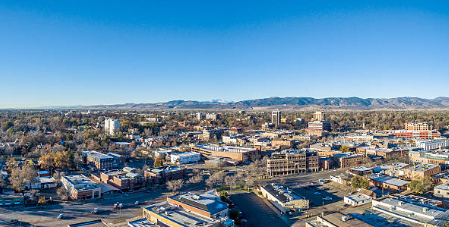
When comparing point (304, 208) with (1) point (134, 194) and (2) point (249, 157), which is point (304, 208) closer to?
(1) point (134, 194)

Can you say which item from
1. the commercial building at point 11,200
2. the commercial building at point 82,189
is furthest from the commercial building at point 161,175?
the commercial building at point 11,200

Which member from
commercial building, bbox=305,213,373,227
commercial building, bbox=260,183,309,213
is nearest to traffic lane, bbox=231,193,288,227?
commercial building, bbox=260,183,309,213

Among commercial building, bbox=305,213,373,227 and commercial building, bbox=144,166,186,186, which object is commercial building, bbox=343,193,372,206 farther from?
commercial building, bbox=144,166,186,186

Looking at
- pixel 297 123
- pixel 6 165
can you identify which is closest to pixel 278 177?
pixel 6 165

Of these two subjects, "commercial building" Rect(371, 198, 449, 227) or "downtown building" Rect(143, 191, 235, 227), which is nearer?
"commercial building" Rect(371, 198, 449, 227)

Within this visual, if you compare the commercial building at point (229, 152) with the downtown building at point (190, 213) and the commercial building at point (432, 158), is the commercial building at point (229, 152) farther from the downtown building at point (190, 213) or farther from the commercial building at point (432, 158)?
the downtown building at point (190, 213)

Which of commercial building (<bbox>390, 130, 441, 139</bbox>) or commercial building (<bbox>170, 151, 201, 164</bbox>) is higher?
commercial building (<bbox>390, 130, 441, 139</bbox>)
